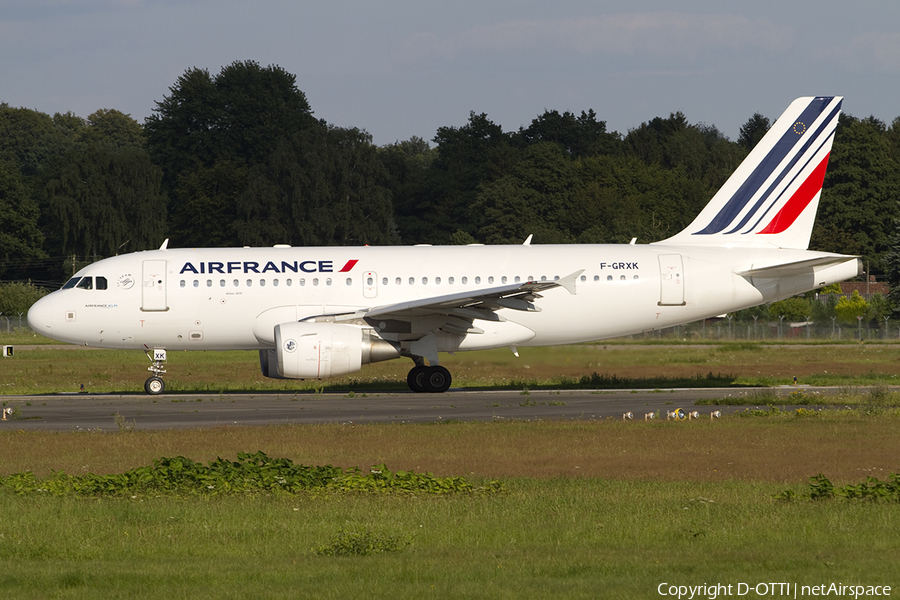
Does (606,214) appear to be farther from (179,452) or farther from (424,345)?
(179,452)

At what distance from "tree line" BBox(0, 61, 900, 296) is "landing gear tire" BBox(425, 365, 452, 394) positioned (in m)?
50.2

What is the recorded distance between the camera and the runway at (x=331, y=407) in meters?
20.9

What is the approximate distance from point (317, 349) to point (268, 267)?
135 inches

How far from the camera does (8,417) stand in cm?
2220

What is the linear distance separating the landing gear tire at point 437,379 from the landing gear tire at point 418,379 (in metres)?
0.10

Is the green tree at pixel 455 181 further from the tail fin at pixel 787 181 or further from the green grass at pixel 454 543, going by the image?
the green grass at pixel 454 543

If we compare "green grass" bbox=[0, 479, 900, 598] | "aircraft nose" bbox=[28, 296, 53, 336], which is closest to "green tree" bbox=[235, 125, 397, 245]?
"aircraft nose" bbox=[28, 296, 53, 336]

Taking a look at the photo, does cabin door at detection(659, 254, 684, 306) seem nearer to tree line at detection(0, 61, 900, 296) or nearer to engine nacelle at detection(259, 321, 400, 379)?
engine nacelle at detection(259, 321, 400, 379)

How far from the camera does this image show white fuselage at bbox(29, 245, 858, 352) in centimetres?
2700

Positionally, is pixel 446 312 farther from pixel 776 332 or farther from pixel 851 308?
pixel 851 308

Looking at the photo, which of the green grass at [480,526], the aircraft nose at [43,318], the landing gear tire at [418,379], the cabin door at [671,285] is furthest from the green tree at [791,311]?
the green grass at [480,526]

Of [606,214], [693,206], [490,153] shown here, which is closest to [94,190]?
[490,153]

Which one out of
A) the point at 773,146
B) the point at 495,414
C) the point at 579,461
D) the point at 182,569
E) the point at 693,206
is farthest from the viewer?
the point at 693,206

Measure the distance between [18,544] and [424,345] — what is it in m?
16.9
